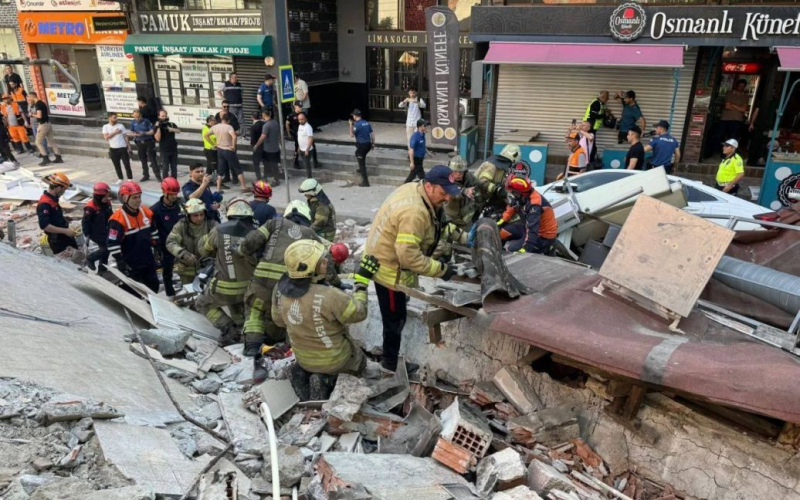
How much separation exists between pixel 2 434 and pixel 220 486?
125 centimetres

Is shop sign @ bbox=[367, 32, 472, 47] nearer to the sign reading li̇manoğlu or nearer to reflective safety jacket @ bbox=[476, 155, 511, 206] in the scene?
the sign reading li̇manoğlu

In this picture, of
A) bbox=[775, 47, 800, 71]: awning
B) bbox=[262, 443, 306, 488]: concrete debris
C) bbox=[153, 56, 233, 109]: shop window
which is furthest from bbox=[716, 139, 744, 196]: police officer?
bbox=[153, 56, 233, 109]: shop window

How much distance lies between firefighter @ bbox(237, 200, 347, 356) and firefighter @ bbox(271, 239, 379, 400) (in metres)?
0.75

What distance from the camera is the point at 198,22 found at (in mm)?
14516

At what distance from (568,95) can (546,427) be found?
10028mm

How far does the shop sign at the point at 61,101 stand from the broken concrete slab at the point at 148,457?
17351mm

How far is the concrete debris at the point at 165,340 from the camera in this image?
5253 mm

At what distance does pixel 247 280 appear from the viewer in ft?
19.3

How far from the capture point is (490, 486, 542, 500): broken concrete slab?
3412mm

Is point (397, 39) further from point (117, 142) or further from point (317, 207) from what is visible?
point (317, 207)

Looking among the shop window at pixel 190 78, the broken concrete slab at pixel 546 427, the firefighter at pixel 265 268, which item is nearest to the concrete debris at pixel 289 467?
the broken concrete slab at pixel 546 427

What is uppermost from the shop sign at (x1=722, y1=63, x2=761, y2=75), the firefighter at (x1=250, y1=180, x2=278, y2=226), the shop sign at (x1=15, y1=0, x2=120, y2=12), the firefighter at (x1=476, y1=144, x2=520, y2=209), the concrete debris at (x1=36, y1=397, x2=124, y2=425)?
the shop sign at (x1=15, y1=0, x2=120, y2=12)

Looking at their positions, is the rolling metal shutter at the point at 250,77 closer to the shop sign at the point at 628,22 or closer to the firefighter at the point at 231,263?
the shop sign at the point at 628,22

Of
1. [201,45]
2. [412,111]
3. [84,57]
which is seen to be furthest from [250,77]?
[84,57]
